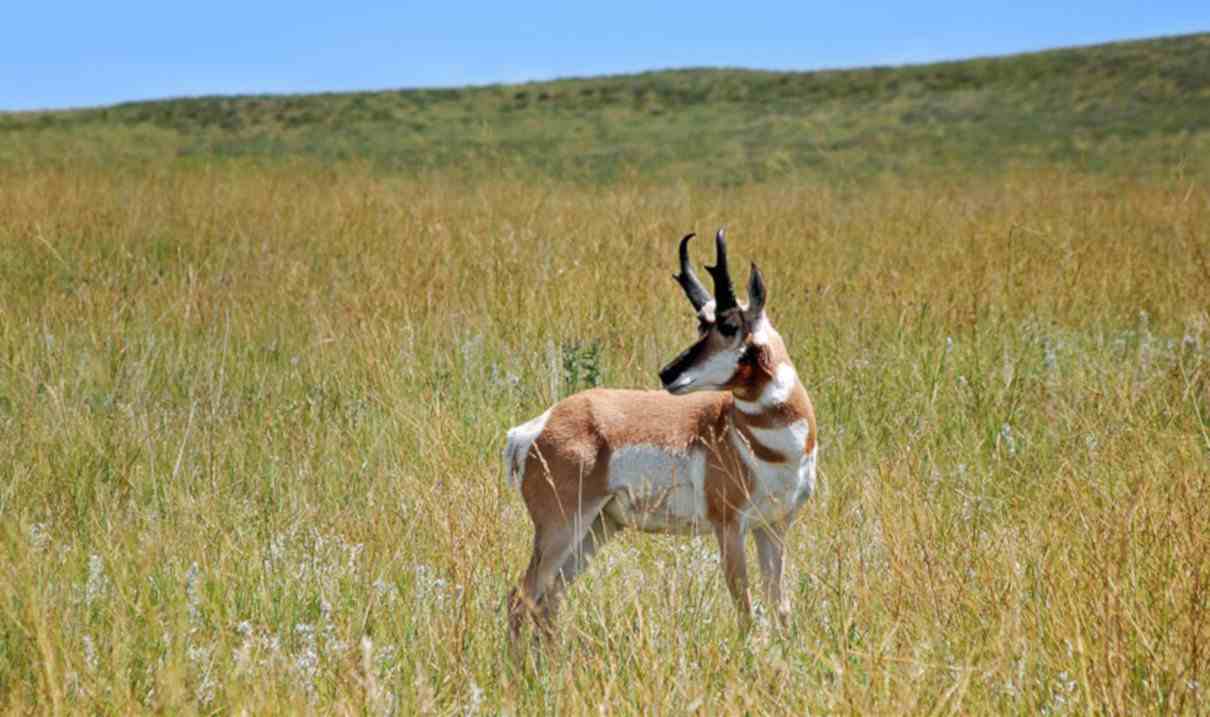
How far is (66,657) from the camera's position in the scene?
2.71m

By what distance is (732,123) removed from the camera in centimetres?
3684

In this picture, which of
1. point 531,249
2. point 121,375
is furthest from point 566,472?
point 531,249

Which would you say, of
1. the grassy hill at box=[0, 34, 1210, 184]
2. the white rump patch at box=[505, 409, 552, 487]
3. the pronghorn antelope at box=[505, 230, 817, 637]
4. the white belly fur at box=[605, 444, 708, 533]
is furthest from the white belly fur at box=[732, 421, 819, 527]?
the grassy hill at box=[0, 34, 1210, 184]

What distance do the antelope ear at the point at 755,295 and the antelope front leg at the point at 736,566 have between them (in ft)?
1.87

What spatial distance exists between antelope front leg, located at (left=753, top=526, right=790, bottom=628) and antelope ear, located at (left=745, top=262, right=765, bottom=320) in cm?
59

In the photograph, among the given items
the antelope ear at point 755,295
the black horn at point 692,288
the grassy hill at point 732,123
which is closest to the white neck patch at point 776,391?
the antelope ear at point 755,295

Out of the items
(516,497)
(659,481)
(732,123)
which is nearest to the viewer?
(659,481)

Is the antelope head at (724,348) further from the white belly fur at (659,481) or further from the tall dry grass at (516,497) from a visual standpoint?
the tall dry grass at (516,497)

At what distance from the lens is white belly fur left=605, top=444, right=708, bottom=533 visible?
329cm

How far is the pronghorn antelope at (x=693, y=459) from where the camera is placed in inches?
124

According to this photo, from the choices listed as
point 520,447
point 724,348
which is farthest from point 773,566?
point 520,447

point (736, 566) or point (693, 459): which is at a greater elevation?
point (693, 459)

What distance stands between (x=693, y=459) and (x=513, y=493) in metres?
1.27

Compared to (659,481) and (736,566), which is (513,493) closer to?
(659,481)
